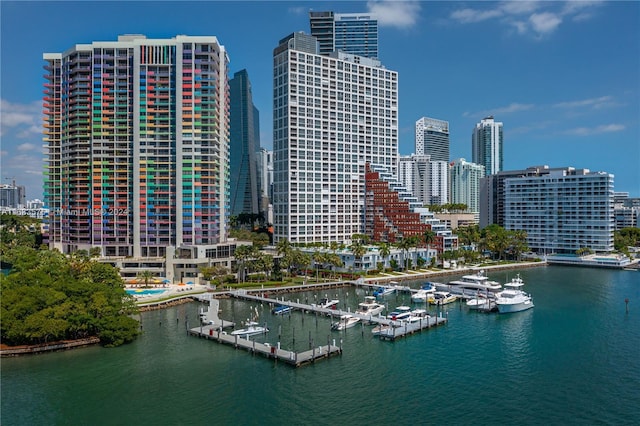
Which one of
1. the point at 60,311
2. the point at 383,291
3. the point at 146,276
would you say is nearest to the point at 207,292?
the point at 146,276

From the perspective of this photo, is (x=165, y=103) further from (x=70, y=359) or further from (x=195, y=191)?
(x=70, y=359)

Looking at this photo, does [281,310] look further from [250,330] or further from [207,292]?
[207,292]

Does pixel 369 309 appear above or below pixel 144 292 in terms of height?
below

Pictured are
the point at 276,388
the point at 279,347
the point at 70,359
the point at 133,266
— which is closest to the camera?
the point at 276,388

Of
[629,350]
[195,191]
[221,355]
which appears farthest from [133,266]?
[629,350]

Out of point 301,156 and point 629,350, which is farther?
point 301,156

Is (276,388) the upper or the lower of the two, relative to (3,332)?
lower

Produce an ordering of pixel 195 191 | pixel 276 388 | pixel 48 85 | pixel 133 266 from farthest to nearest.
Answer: pixel 48 85 → pixel 195 191 → pixel 133 266 → pixel 276 388
